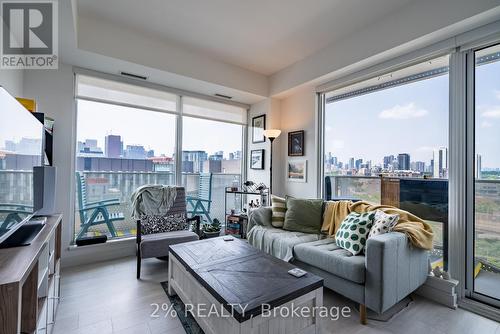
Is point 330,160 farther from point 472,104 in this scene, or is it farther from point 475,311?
point 475,311

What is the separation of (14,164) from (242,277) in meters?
1.56

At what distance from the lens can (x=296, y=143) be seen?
156 inches

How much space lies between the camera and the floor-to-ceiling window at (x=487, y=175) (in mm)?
2113

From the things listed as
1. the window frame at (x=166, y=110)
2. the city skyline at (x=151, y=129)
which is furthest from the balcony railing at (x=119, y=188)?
the city skyline at (x=151, y=129)

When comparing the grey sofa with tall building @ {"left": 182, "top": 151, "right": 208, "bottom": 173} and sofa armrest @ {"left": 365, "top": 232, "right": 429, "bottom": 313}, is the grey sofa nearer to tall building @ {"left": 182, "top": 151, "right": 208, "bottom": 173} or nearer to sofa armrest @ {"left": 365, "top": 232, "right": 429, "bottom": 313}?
sofa armrest @ {"left": 365, "top": 232, "right": 429, "bottom": 313}

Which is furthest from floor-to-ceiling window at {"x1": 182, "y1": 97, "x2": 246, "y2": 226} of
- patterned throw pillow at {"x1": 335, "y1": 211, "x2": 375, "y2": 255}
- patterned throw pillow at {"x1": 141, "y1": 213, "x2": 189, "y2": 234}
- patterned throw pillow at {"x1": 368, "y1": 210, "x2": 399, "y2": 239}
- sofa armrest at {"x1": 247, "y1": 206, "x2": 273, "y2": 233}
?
patterned throw pillow at {"x1": 368, "y1": 210, "x2": 399, "y2": 239}

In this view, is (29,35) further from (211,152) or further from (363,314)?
(363,314)

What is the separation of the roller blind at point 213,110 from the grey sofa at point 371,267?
2737 millimetres

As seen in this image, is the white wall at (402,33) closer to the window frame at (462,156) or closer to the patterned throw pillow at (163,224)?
the window frame at (462,156)

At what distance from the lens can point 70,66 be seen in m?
3.01

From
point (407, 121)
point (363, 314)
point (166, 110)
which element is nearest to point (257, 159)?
point (166, 110)

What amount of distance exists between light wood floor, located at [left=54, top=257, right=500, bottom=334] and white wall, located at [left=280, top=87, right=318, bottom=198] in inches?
68.4

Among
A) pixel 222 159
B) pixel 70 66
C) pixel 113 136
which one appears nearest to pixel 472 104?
pixel 222 159

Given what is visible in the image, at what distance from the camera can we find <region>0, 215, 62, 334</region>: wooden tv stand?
89cm
